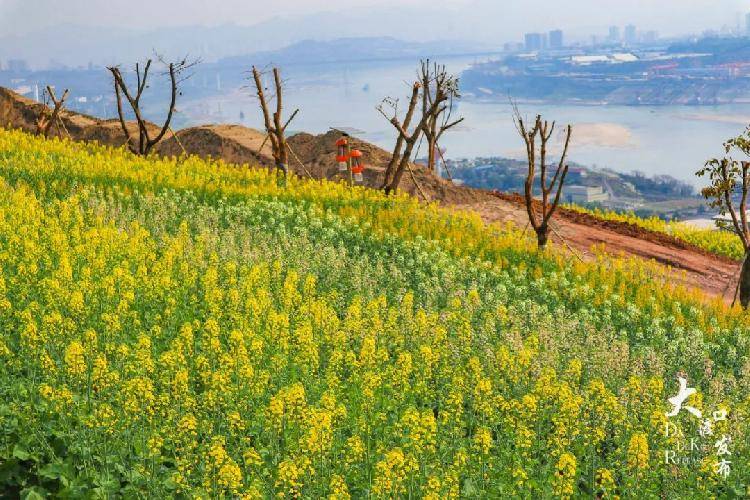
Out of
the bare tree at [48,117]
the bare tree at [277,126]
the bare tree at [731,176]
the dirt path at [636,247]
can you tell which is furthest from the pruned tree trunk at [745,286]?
the bare tree at [48,117]

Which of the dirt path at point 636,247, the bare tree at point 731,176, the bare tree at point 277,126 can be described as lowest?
the dirt path at point 636,247

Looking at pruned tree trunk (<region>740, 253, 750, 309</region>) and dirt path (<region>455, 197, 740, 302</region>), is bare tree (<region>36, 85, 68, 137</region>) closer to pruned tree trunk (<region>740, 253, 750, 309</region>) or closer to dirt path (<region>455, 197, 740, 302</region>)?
dirt path (<region>455, 197, 740, 302</region>)

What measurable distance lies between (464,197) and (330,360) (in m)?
16.8

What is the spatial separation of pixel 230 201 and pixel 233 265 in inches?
261

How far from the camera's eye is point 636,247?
2341 cm

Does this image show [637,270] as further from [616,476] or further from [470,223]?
[616,476]

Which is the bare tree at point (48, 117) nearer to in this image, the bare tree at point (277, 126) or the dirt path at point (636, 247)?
the bare tree at point (277, 126)

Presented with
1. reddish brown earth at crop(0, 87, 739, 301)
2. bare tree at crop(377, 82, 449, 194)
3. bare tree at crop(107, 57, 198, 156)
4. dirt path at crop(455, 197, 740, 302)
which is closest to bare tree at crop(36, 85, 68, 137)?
reddish brown earth at crop(0, 87, 739, 301)

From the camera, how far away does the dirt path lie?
21.4 m

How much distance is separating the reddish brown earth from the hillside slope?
4.62 m

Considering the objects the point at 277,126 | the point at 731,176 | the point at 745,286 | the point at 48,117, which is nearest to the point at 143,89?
the point at 277,126

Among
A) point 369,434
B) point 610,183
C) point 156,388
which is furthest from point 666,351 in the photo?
point 610,183

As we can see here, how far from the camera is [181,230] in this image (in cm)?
1556

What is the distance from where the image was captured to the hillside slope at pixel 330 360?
26.2 feet
